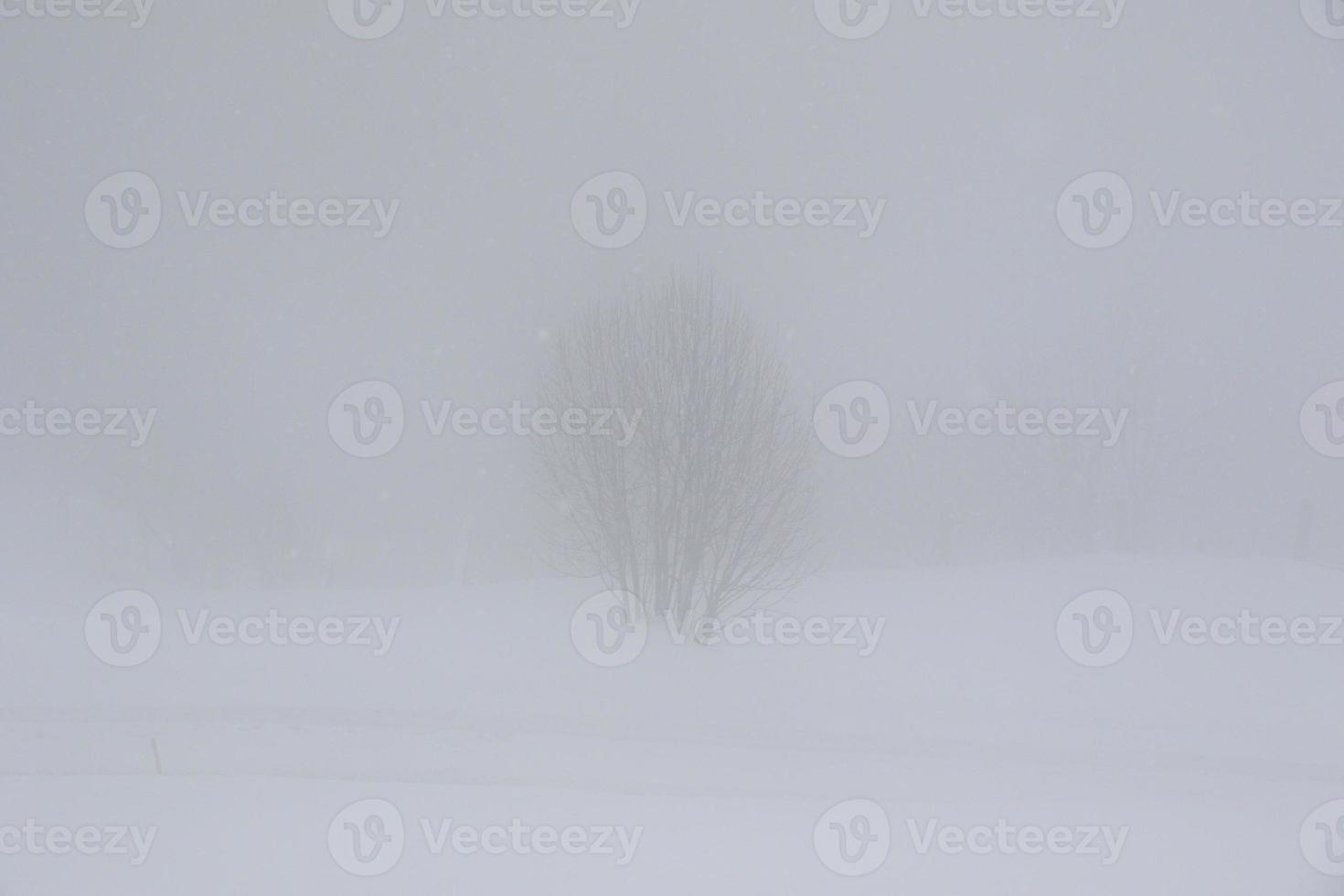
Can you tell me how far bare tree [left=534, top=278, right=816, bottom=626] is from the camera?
204 inches

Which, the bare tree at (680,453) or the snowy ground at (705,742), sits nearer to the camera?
the snowy ground at (705,742)

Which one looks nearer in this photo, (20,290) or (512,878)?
(512,878)

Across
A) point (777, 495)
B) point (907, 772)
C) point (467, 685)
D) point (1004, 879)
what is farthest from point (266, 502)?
point (1004, 879)

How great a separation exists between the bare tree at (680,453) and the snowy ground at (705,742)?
0.42 meters

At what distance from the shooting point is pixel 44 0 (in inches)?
177

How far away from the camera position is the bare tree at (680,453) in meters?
5.18

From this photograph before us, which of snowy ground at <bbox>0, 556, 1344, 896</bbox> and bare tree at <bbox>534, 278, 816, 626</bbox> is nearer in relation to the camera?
snowy ground at <bbox>0, 556, 1344, 896</bbox>

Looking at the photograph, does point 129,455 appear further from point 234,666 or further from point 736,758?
point 736,758

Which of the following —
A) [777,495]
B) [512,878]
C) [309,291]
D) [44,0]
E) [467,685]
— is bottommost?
[512,878]

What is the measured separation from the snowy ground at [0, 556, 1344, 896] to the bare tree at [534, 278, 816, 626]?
0.42 m

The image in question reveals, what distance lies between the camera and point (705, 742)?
4223mm

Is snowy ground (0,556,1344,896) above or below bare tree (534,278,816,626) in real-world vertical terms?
below

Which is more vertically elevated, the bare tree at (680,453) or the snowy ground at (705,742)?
the bare tree at (680,453)

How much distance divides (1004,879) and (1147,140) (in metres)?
6.94
